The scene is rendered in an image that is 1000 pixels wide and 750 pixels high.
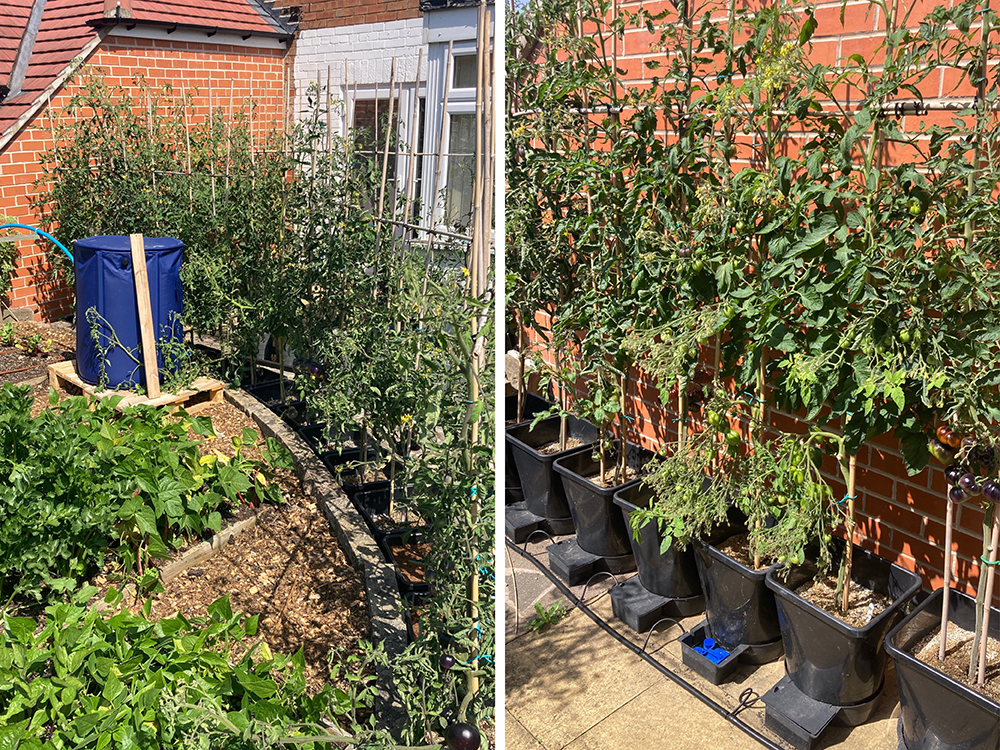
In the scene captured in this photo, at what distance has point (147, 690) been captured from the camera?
212cm

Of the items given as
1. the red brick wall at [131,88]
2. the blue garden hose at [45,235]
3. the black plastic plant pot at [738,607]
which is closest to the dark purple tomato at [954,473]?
the black plastic plant pot at [738,607]

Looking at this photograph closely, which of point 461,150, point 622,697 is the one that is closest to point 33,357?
point 461,150

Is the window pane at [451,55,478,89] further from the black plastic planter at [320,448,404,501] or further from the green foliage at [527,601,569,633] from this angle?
the green foliage at [527,601,569,633]

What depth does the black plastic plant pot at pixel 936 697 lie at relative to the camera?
2.14 m

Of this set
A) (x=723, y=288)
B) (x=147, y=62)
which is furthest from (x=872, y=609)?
(x=147, y=62)

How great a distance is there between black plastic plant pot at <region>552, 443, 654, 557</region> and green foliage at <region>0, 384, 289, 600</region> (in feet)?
4.70

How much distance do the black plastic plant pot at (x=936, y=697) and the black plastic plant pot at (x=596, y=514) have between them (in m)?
1.14

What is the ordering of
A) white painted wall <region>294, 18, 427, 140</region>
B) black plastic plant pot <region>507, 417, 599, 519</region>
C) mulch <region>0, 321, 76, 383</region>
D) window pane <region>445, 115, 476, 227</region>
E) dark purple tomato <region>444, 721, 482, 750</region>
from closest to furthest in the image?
dark purple tomato <region>444, 721, 482, 750</region> < black plastic plant pot <region>507, 417, 599, 519</region> < mulch <region>0, 321, 76, 383</region> < window pane <region>445, 115, 476, 227</region> < white painted wall <region>294, 18, 427, 140</region>

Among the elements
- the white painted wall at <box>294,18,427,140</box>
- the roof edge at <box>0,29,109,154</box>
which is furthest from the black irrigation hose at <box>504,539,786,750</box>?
the roof edge at <box>0,29,109,154</box>

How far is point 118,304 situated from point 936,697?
15.3 ft

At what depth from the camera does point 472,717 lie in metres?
2.16

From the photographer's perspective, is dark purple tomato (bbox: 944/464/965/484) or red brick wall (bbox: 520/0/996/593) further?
red brick wall (bbox: 520/0/996/593)

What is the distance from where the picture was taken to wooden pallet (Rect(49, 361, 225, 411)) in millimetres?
4867

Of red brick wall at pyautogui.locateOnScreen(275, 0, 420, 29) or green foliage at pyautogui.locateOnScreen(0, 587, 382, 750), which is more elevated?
red brick wall at pyautogui.locateOnScreen(275, 0, 420, 29)
